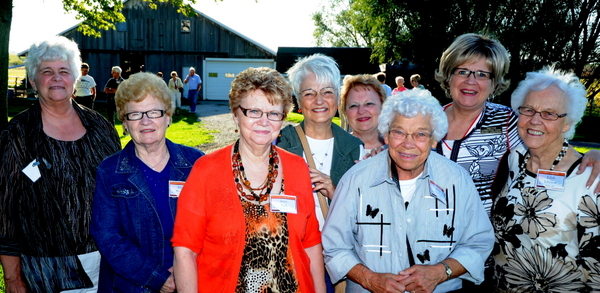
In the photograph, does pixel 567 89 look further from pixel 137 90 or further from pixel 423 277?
pixel 137 90

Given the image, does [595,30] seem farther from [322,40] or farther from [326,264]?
[322,40]

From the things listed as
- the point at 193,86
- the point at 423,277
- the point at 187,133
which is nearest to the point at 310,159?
the point at 423,277

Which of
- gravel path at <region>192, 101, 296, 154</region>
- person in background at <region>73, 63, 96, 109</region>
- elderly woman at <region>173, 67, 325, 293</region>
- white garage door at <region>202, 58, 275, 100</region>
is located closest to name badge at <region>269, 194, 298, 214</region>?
elderly woman at <region>173, 67, 325, 293</region>

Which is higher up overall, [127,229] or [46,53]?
[46,53]

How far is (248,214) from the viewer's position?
223 cm

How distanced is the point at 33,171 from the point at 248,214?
1.51 metres

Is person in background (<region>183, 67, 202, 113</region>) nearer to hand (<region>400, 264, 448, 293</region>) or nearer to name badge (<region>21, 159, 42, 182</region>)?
name badge (<region>21, 159, 42, 182</region>)

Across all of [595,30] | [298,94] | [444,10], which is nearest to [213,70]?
[444,10]

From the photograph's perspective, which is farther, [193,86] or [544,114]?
[193,86]

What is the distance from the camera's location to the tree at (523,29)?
1745 cm

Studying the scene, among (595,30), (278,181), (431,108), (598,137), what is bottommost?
(598,137)

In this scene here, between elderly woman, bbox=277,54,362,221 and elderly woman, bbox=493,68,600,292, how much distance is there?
3.74ft

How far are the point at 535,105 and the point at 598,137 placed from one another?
16.1 metres

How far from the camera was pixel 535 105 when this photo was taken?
2.65 metres
